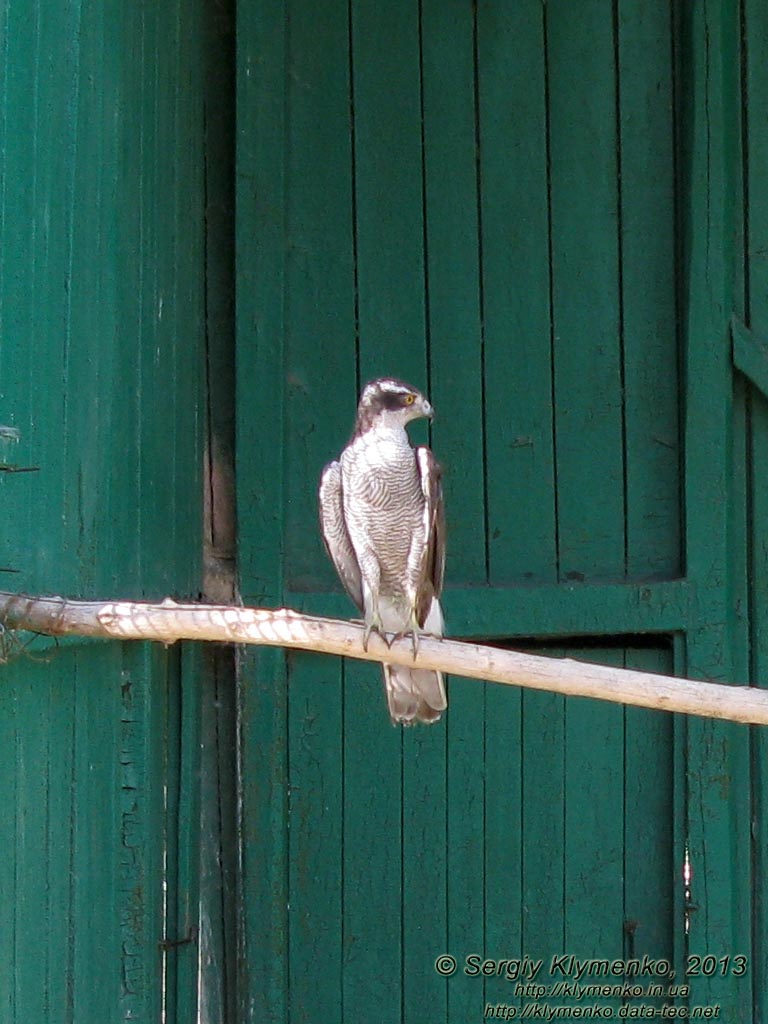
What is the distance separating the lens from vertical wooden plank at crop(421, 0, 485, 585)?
176 inches

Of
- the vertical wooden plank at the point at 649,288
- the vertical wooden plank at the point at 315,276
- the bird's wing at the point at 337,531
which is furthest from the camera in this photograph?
the vertical wooden plank at the point at 315,276

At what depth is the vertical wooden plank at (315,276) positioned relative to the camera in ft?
14.8

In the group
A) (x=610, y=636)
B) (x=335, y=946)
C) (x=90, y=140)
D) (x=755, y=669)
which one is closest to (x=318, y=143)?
(x=90, y=140)

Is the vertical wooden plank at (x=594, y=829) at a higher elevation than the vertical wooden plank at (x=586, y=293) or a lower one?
lower

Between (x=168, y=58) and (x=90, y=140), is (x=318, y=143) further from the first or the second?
(x=90, y=140)

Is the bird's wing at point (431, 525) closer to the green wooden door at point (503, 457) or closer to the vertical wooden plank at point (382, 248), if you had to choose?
the green wooden door at point (503, 457)

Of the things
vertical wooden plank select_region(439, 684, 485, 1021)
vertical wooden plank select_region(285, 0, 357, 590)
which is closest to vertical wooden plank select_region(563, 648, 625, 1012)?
vertical wooden plank select_region(439, 684, 485, 1021)

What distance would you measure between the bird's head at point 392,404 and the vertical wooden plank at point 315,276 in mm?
560

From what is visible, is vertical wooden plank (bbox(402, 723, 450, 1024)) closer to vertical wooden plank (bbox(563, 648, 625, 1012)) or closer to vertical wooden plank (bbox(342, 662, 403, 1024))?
vertical wooden plank (bbox(342, 662, 403, 1024))

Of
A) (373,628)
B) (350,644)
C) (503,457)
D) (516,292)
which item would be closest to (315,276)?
(516,292)

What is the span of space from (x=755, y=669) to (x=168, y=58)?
2.32 meters

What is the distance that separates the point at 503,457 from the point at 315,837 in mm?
1218

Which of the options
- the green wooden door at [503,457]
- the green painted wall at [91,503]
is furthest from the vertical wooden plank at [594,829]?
the green painted wall at [91,503]

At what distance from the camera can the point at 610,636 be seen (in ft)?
14.4
